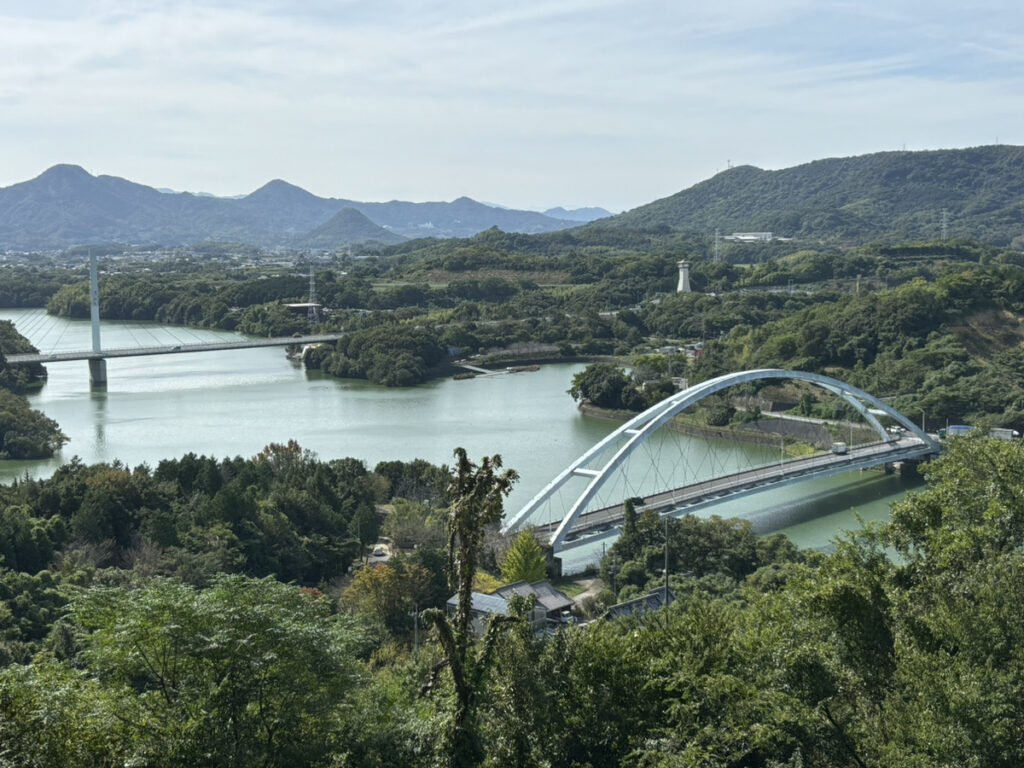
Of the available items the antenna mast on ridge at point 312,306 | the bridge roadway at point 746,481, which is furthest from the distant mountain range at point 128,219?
the bridge roadway at point 746,481

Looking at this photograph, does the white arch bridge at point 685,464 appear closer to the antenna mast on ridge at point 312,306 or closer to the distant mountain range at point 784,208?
the antenna mast on ridge at point 312,306

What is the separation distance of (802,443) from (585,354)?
16057 millimetres

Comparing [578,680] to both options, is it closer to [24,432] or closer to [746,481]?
[746,481]

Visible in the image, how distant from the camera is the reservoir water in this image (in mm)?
18422

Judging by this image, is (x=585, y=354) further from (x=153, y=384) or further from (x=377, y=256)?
(x=377, y=256)

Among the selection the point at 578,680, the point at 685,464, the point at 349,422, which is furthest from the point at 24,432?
the point at 578,680

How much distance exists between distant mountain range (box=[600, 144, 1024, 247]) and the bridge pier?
60763 mm

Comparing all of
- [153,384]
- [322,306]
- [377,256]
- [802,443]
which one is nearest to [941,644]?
[802,443]

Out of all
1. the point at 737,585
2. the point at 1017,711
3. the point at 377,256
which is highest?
the point at 377,256

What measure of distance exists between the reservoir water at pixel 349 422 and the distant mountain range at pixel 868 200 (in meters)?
56.2

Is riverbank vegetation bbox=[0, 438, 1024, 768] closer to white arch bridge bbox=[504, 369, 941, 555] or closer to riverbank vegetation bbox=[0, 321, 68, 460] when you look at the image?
white arch bridge bbox=[504, 369, 941, 555]

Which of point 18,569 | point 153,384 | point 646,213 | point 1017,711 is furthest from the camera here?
point 646,213

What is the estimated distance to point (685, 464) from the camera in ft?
67.6

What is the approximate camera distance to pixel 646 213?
113 m
